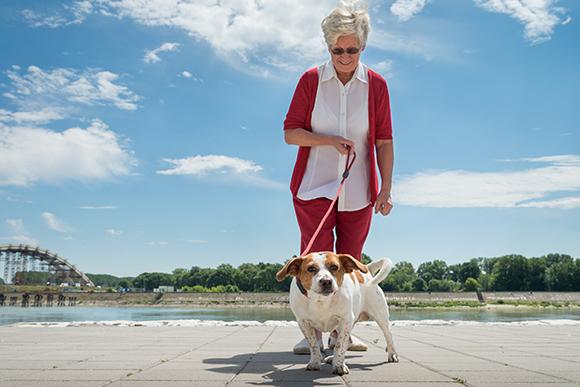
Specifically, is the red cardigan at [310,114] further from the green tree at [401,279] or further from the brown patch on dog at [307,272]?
the green tree at [401,279]

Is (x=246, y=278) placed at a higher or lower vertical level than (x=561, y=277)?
higher

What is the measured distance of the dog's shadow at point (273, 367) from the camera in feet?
11.6

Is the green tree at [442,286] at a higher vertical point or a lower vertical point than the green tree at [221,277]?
lower

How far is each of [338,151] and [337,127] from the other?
270 millimetres

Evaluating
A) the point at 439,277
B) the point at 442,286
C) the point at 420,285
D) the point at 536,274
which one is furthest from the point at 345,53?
the point at 439,277

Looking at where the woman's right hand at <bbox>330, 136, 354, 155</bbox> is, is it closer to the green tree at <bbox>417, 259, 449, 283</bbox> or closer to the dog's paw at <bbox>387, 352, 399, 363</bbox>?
the dog's paw at <bbox>387, 352, 399, 363</bbox>

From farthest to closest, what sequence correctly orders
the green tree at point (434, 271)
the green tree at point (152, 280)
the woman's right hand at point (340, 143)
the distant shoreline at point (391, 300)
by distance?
the green tree at point (152, 280) → the green tree at point (434, 271) → the distant shoreline at point (391, 300) → the woman's right hand at point (340, 143)

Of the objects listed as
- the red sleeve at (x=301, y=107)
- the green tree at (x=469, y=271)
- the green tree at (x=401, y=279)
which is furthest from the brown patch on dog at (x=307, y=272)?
the green tree at (x=469, y=271)

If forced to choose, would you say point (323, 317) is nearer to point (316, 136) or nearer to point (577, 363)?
point (316, 136)

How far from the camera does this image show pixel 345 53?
15.8ft

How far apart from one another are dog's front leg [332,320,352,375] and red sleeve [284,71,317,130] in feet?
6.52

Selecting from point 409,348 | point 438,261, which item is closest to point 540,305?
point 438,261

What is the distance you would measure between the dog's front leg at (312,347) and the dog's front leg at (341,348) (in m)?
0.16

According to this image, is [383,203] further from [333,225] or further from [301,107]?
[301,107]
